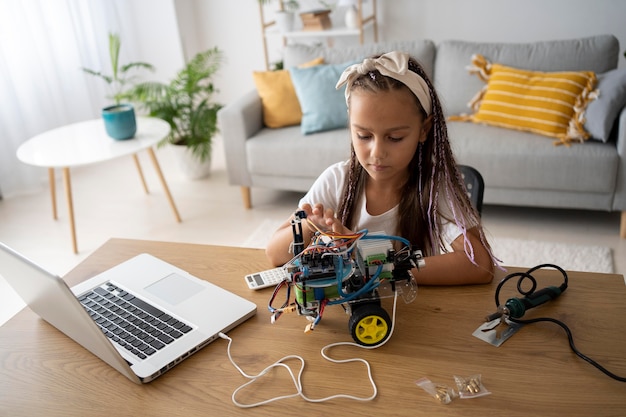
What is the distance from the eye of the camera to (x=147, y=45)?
13.8 ft

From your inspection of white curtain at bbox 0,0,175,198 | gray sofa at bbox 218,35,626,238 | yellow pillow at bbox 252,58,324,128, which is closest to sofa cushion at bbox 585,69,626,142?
gray sofa at bbox 218,35,626,238

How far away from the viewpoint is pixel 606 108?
2.39m

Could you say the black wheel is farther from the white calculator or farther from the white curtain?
the white curtain

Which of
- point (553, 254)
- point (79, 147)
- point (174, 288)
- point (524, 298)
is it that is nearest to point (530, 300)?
point (524, 298)

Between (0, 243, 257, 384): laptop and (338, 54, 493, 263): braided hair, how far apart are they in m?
0.41

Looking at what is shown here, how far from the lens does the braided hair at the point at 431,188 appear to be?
108cm

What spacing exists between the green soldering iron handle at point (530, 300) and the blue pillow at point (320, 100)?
1.91 m

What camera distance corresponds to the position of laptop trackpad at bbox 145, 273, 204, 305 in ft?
3.57

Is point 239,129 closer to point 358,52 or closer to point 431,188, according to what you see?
point 358,52

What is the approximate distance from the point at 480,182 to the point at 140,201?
240 cm

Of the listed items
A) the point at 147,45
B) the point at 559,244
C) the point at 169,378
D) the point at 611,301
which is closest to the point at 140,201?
the point at 147,45

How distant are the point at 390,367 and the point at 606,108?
6.66 feet

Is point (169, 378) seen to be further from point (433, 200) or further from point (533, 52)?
point (533, 52)

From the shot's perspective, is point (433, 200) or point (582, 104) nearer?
point (433, 200)
